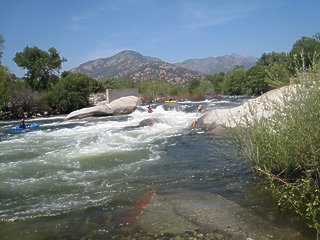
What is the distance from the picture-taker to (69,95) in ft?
109

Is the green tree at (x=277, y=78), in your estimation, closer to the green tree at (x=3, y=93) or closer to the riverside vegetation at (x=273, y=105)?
the riverside vegetation at (x=273, y=105)

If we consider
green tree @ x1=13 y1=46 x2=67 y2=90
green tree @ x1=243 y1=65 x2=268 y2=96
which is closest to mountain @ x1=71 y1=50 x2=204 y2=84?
green tree @ x1=243 y1=65 x2=268 y2=96

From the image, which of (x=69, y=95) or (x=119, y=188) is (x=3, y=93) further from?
(x=119, y=188)

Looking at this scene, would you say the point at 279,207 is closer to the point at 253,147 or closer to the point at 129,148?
the point at 253,147

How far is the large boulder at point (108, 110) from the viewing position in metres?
24.2

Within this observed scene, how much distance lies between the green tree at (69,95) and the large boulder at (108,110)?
8453mm

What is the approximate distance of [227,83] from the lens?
68.8 m

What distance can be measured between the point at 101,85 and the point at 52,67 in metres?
13.4

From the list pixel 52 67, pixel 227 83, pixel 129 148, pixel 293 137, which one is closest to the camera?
pixel 293 137

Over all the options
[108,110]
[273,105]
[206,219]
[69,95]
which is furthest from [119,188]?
[69,95]

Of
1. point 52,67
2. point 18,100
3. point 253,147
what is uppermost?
point 52,67

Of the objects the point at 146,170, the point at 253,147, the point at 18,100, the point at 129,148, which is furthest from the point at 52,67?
the point at 253,147

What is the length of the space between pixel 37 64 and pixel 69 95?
11.1 metres

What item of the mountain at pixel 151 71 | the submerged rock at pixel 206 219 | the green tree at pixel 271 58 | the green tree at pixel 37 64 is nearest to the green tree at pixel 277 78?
the submerged rock at pixel 206 219
